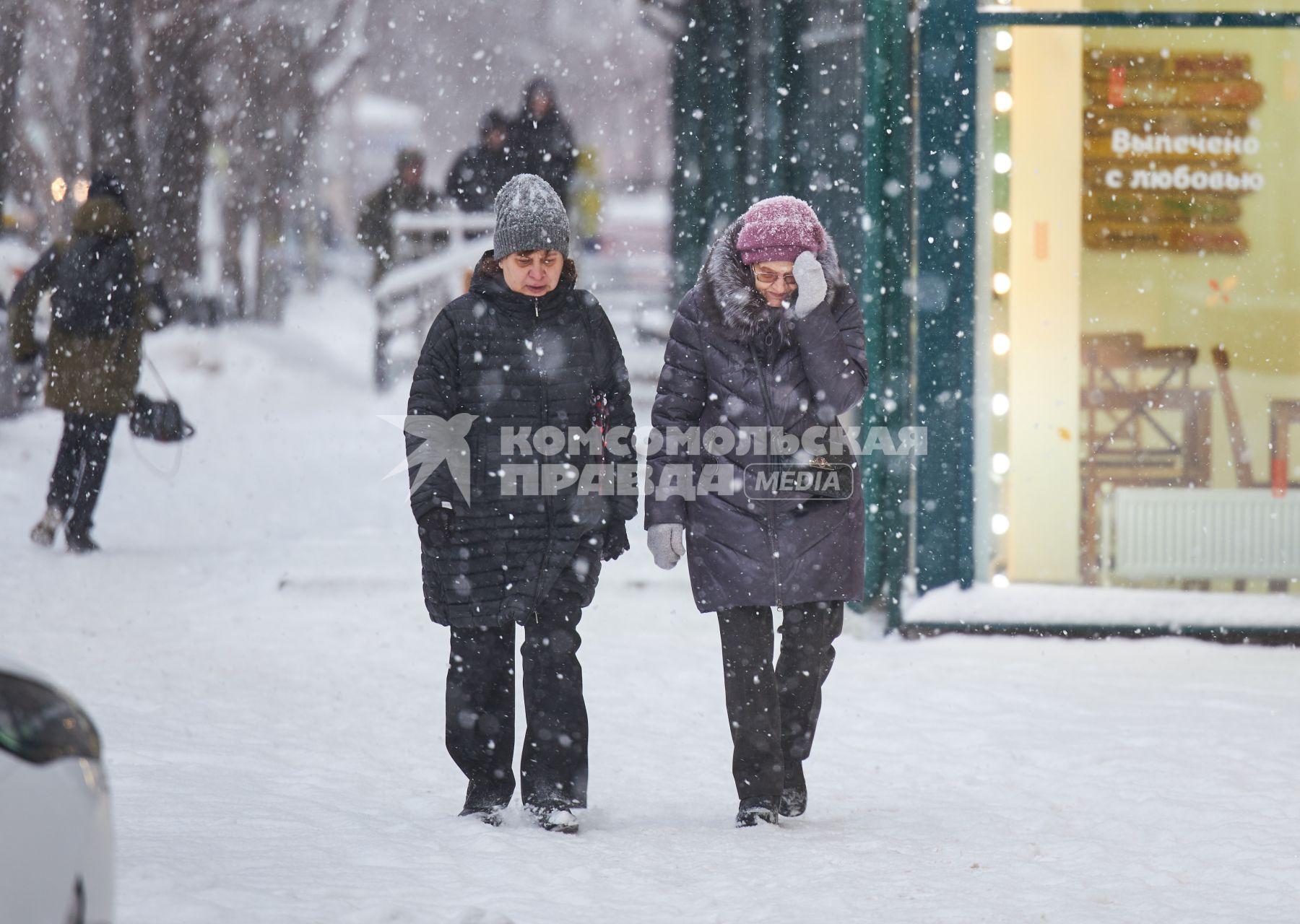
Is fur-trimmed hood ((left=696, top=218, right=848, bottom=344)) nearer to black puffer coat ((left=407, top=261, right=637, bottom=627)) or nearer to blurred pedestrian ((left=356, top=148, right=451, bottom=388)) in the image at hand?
black puffer coat ((left=407, top=261, right=637, bottom=627))

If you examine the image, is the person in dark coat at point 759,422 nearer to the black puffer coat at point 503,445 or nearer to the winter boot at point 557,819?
the black puffer coat at point 503,445

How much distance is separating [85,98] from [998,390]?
529 inches

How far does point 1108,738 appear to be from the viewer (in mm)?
5871

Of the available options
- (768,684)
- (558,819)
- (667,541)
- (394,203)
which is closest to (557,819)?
(558,819)

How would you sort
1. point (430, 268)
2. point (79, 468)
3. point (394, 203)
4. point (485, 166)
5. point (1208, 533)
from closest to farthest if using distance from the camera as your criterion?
point (1208, 533) < point (79, 468) < point (485, 166) < point (430, 268) < point (394, 203)

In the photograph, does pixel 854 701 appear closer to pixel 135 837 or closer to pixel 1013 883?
pixel 1013 883

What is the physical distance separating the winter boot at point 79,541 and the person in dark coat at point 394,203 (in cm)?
913

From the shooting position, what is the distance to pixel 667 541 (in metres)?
4.56

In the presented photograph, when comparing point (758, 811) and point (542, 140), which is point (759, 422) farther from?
point (542, 140)

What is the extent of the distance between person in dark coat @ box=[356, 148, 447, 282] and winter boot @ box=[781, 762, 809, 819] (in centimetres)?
1392

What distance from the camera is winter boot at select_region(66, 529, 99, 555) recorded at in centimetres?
945

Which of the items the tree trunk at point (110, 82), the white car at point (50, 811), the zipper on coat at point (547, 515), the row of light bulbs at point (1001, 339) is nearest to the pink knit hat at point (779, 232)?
the zipper on coat at point (547, 515)

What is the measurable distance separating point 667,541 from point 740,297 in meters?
0.66

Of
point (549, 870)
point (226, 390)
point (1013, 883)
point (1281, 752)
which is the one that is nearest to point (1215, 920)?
point (1013, 883)
